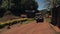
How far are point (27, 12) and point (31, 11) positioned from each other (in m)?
2.60

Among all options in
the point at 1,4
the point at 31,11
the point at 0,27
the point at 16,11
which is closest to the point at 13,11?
the point at 16,11

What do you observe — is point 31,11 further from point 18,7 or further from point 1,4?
point 1,4

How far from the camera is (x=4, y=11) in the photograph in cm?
7900

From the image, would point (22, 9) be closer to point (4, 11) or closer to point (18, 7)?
point (18, 7)

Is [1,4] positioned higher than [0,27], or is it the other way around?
[1,4]

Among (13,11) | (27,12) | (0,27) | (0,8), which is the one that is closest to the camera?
(0,27)

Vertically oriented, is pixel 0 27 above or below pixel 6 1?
below

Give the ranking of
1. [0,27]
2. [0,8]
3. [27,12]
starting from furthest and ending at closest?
[27,12]
[0,8]
[0,27]

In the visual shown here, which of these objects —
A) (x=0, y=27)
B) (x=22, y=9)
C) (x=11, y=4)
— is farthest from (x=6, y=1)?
(x=0, y=27)

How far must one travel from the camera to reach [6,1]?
7869cm

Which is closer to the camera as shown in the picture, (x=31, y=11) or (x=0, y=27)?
(x=0, y=27)

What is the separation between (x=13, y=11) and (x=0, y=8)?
7.27 m

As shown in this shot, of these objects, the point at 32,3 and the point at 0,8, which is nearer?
the point at 0,8

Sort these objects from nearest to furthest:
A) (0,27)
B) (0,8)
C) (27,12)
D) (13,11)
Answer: (0,27), (0,8), (13,11), (27,12)
